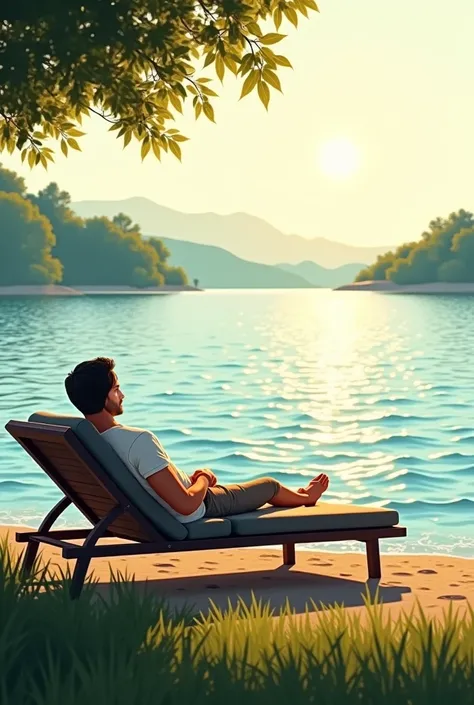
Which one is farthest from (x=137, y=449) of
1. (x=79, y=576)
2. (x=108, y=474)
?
(x=79, y=576)

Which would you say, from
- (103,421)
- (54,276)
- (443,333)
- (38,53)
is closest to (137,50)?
(38,53)

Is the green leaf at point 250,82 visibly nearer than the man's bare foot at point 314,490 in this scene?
Yes

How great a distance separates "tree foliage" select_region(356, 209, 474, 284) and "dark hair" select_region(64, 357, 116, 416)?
16836cm

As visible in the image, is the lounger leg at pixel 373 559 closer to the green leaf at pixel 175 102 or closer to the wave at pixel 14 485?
the green leaf at pixel 175 102

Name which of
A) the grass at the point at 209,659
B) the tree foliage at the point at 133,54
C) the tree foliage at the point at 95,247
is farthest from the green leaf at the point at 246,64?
the tree foliage at the point at 95,247

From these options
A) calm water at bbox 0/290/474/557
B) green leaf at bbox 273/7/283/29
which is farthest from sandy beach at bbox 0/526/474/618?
green leaf at bbox 273/7/283/29

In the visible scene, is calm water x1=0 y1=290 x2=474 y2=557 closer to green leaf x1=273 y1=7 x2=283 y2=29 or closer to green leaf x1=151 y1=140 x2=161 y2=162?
green leaf x1=151 y1=140 x2=161 y2=162

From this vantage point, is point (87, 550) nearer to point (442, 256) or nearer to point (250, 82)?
point (250, 82)

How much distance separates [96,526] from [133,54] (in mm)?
2434

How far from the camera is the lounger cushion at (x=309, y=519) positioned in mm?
7910

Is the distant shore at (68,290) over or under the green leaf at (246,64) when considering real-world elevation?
under

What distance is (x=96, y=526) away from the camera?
755cm

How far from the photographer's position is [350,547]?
1095 cm

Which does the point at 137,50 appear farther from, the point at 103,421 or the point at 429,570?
the point at 429,570
